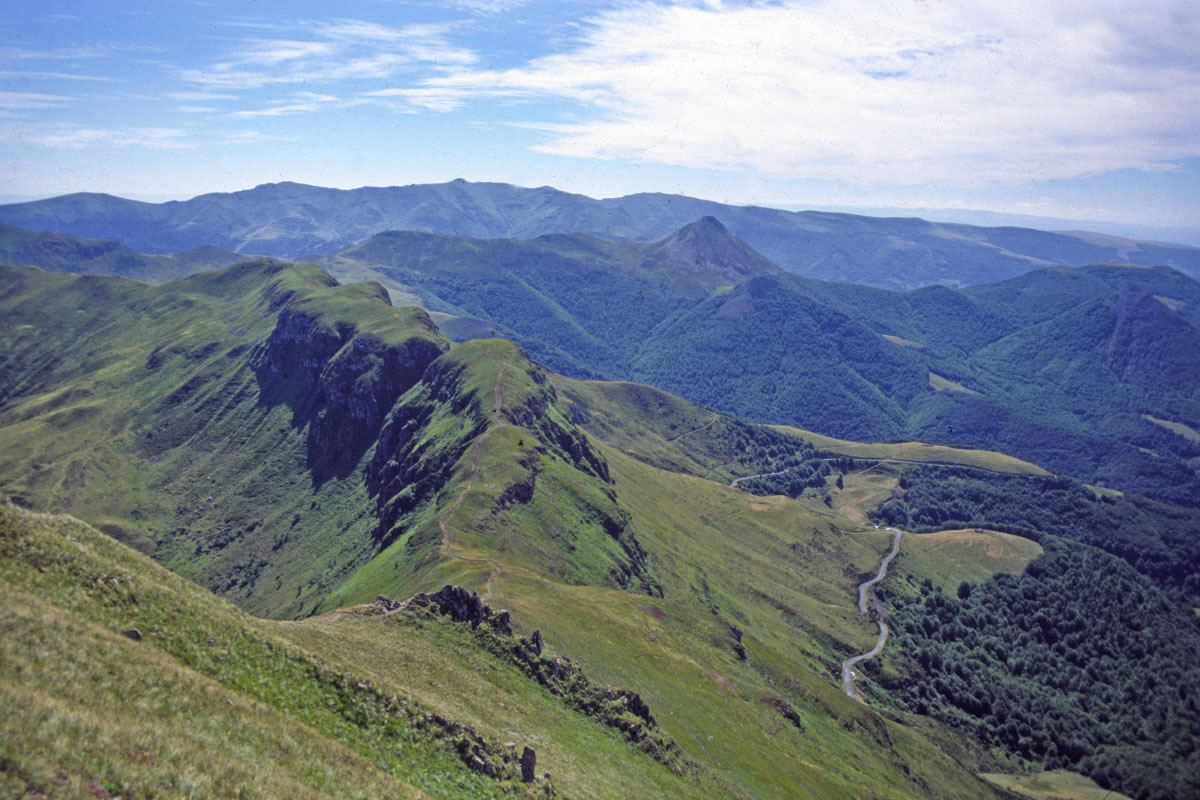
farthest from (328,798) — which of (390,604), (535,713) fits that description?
(390,604)

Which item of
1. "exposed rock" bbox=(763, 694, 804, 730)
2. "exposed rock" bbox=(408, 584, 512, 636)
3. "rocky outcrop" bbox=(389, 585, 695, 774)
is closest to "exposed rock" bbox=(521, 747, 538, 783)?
"rocky outcrop" bbox=(389, 585, 695, 774)

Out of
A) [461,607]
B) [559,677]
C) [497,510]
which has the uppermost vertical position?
[461,607]

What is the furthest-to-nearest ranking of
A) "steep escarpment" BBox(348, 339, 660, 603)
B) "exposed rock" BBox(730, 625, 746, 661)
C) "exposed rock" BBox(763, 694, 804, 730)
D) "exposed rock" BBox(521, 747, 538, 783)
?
"exposed rock" BBox(730, 625, 746, 661), "steep escarpment" BBox(348, 339, 660, 603), "exposed rock" BBox(763, 694, 804, 730), "exposed rock" BBox(521, 747, 538, 783)

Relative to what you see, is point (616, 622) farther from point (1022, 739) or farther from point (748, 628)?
point (1022, 739)

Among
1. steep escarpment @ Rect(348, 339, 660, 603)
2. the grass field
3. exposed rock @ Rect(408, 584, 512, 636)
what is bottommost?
the grass field

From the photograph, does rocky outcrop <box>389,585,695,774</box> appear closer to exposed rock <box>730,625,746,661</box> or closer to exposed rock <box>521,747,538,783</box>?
exposed rock <box>521,747,538,783</box>

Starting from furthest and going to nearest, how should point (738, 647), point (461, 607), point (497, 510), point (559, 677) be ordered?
point (497, 510) → point (738, 647) → point (461, 607) → point (559, 677)

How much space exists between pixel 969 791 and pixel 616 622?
10530 centimetres

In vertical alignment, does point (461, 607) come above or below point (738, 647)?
above

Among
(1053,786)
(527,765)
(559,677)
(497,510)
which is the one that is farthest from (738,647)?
(1053,786)

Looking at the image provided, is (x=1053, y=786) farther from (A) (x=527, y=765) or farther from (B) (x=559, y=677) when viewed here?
(A) (x=527, y=765)

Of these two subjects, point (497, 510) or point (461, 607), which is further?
point (497, 510)

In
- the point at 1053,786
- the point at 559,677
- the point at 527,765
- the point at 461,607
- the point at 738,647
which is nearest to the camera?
the point at 527,765

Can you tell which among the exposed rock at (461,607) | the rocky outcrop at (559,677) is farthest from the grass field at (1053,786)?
the exposed rock at (461,607)
